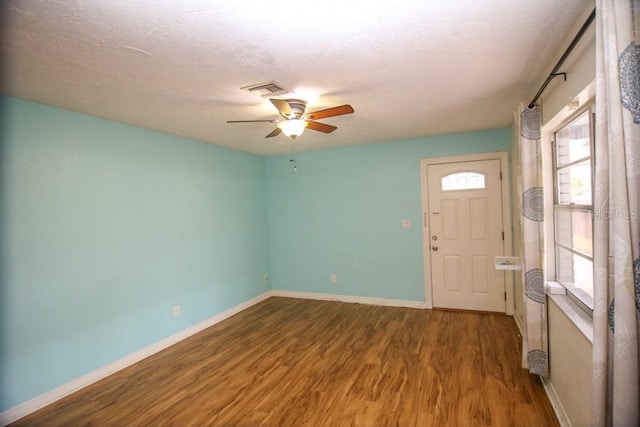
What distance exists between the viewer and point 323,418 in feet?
7.30

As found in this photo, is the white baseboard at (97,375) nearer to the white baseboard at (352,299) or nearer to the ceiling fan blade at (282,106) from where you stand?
the white baseboard at (352,299)

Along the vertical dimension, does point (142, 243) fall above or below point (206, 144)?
below

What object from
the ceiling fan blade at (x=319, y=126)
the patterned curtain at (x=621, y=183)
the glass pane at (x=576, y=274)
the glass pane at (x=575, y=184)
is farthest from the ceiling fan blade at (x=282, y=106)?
the glass pane at (x=576, y=274)

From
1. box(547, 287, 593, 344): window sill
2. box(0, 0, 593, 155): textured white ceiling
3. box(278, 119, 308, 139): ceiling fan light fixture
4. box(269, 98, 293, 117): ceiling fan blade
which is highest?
box(0, 0, 593, 155): textured white ceiling

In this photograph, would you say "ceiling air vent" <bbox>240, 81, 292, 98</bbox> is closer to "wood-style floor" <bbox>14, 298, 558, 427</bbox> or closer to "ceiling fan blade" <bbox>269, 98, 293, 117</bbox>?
"ceiling fan blade" <bbox>269, 98, 293, 117</bbox>

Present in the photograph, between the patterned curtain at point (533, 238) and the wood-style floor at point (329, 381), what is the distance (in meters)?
0.35

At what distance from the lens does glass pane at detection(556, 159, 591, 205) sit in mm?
1935

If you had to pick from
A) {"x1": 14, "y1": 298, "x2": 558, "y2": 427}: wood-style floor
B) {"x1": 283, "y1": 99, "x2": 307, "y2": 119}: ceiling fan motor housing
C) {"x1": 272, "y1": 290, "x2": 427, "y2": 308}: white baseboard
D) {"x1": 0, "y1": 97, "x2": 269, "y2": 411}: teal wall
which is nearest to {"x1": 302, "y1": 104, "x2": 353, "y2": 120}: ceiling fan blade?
{"x1": 283, "y1": 99, "x2": 307, "y2": 119}: ceiling fan motor housing

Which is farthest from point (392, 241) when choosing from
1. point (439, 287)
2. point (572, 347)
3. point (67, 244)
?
point (67, 244)

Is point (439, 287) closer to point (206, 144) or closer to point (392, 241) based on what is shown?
point (392, 241)

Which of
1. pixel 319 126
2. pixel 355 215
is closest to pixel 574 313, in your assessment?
pixel 319 126

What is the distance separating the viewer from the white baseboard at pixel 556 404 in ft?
6.55

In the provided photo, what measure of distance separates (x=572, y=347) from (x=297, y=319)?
10.1 feet

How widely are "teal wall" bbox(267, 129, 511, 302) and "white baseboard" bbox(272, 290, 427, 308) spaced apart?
0.07 m
